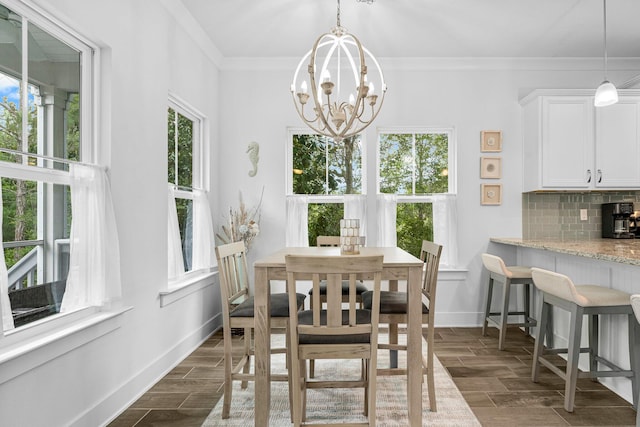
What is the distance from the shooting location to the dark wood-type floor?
8.50 feet

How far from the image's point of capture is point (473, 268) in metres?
4.86

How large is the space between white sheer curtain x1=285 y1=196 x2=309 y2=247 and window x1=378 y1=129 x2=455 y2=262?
868 mm

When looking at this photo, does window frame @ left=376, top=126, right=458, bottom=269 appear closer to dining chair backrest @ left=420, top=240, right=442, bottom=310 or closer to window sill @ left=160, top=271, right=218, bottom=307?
dining chair backrest @ left=420, top=240, right=442, bottom=310

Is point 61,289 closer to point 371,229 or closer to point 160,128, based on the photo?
point 160,128

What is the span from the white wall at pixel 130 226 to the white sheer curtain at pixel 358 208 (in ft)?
6.11

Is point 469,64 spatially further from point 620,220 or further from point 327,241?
point 327,241

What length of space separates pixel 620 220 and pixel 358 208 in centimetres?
262

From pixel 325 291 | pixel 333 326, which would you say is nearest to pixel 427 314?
pixel 333 326

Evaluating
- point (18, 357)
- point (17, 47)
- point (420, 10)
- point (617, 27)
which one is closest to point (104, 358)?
point (18, 357)

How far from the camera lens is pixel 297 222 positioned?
15.9 ft

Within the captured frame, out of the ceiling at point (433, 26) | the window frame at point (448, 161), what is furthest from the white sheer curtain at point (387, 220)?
the ceiling at point (433, 26)

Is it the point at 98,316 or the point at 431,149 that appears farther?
the point at 431,149

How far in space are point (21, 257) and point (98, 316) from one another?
602 mm

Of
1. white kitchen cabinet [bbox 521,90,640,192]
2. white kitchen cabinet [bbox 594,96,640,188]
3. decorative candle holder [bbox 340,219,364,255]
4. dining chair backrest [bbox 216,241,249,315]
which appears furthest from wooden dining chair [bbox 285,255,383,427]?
white kitchen cabinet [bbox 594,96,640,188]
